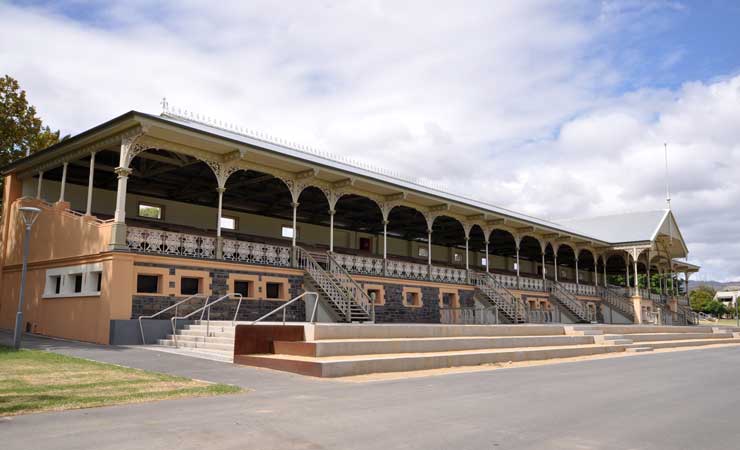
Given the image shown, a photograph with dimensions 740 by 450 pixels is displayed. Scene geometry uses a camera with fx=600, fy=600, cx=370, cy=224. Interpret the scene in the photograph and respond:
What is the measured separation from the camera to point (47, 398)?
8.55 meters

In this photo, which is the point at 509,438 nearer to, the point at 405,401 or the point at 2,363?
the point at 405,401

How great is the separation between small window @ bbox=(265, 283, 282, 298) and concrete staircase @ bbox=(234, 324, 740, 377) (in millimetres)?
6683

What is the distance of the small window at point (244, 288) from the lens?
21.4 metres

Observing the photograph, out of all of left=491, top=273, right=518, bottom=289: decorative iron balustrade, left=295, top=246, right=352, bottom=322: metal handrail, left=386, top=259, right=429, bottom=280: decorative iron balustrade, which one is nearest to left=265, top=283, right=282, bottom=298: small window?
left=295, top=246, right=352, bottom=322: metal handrail

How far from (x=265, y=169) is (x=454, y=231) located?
18.8m

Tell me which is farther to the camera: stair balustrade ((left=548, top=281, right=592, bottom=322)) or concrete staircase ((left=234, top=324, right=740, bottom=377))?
stair balustrade ((left=548, top=281, right=592, bottom=322))

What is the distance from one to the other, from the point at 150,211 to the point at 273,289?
27.2 feet

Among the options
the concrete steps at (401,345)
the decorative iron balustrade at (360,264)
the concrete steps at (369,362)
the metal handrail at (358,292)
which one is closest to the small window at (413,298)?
the decorative iron balustrade at (360,264)

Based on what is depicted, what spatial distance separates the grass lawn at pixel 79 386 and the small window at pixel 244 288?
852 centimetres

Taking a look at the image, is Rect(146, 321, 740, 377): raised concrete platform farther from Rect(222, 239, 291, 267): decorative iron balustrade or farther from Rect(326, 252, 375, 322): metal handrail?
Rect(326, 252, 375, 322): metal handrail

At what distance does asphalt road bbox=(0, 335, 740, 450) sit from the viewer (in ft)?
20.8

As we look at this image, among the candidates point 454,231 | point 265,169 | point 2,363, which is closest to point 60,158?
point 265,169

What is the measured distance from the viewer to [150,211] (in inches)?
1071

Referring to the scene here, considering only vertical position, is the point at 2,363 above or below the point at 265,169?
below
